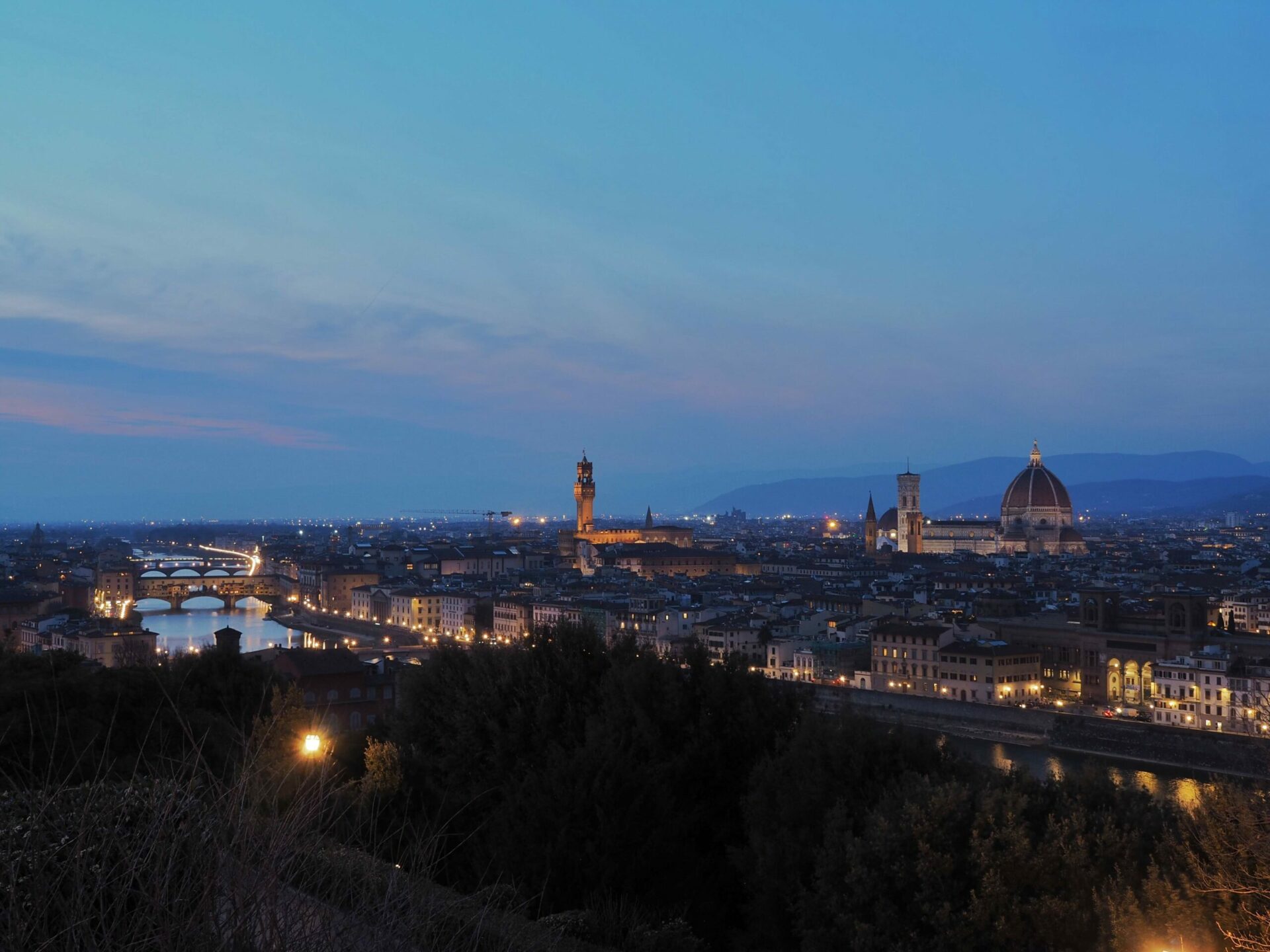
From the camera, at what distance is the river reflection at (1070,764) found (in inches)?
473

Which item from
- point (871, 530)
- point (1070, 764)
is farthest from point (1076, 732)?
point (871, 530)

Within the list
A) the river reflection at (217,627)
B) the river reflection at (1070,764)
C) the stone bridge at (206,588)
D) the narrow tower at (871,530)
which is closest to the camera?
the river reflection at (1070,764)

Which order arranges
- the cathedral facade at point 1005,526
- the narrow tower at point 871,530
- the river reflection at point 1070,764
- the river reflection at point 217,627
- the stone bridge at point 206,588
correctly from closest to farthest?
the river reflection at point 1070,764, the river reflection at point 217,627, the stone bridge at point 206,588, the cathedral facade at point 1005,526, the narrow tower at point 871,530

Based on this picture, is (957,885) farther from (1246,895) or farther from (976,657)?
(976,657)

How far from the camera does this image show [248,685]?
383 inches

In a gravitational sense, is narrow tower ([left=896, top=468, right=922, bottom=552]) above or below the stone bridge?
above

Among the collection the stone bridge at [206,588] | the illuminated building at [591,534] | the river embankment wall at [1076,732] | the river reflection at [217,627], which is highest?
the illuminated building at [591,534]

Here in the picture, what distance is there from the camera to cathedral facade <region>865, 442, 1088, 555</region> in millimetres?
50969

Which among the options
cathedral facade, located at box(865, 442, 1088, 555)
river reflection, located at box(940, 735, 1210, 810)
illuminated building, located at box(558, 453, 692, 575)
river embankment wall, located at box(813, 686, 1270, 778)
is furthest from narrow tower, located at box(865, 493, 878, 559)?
river reflection, located at box(940, 735, 1210, 810)

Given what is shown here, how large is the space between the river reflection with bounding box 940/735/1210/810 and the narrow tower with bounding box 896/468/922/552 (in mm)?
38881

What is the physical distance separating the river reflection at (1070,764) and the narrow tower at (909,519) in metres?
38.9

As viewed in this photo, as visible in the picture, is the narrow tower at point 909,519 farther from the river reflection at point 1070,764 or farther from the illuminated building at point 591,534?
the river reflection at point 1070,764

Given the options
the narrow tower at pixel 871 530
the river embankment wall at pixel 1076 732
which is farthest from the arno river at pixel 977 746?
the narrow tower at pixel 871 530

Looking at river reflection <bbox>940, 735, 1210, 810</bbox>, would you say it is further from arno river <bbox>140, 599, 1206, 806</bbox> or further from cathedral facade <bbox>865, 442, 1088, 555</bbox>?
cathedral facade <bbox>865, 442, 1088, 555</bbox>
